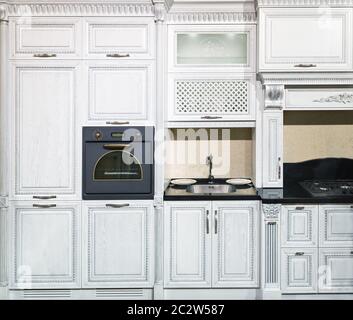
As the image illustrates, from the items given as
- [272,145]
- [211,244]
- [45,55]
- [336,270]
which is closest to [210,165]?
[272,145]

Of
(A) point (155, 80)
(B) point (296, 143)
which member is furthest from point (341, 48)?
(A) point (155, 80)

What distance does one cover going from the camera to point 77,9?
310cm

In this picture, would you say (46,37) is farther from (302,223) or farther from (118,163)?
(302,223)

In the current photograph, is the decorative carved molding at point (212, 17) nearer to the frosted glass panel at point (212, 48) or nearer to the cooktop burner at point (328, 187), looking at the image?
the frosted glass panel at point (212, 48)

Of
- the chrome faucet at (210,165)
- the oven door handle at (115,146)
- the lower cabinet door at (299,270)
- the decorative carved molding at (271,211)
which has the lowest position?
the lower cabinet door at (299,270)

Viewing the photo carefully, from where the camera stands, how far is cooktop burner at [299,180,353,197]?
320 cm

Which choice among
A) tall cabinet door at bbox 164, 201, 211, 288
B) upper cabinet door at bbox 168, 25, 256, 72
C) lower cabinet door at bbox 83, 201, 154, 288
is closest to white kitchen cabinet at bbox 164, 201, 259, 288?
tall cabinet door at bbox 164, 201, 211, 288

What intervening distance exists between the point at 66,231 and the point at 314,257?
5.70ft

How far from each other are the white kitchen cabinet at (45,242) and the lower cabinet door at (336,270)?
1.71 meters

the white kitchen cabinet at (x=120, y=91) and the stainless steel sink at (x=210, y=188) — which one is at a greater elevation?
the white kitchen cabinet at (x=120, y=91)

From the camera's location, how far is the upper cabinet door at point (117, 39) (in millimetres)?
3105

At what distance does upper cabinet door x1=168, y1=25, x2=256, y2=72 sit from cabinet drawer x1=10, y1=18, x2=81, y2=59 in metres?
0.70

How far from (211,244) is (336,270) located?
882 mm

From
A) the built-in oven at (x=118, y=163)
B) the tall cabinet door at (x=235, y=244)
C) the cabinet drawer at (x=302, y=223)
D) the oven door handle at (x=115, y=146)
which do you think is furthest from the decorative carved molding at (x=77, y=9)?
the cabinet drawer at (x=302, y=223)
